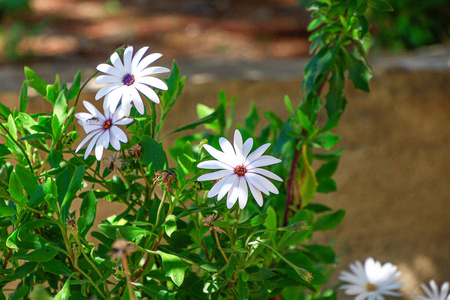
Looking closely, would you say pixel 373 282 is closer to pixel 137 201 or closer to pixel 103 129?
pixel 137 201

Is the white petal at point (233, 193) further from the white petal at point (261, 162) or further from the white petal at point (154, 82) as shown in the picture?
the white petal at point (154, 82)

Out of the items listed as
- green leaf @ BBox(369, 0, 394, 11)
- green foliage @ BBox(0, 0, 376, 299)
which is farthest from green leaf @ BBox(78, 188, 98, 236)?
green leaf @ BBox(369, 0, 394, 11)

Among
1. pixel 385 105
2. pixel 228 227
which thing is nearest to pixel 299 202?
pixel 228 227

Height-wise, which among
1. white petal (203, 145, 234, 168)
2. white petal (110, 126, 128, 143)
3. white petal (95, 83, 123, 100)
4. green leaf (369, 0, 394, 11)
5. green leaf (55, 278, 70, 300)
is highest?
green leaf (369, 0, 394, 11)

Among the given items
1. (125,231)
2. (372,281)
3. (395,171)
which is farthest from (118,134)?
(395,171)

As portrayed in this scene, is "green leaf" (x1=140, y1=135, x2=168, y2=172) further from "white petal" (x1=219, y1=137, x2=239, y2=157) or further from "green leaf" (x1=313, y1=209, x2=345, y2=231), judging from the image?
"green leaf" (x1=313, y1=209, x2=345, y2=231)

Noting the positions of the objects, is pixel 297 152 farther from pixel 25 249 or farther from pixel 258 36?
pixel 258 36
